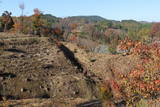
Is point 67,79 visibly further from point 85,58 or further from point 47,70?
point 85,58

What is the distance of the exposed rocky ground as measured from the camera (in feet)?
82.6

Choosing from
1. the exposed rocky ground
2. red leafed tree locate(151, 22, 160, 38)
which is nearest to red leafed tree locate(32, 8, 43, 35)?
the exposed rocky ground

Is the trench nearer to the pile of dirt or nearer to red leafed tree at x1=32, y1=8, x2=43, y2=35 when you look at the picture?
the pile of dirt

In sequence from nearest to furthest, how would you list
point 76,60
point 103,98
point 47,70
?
point 103,98 → point 47,70 → point 76,60

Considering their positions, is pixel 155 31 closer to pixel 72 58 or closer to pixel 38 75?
pixel 72 58

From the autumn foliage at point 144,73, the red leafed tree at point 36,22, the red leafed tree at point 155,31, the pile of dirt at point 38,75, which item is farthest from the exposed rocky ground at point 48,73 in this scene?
the red leafed tree at point 155,31

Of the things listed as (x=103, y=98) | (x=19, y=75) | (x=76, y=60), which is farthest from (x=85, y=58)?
(x=103, y=98)

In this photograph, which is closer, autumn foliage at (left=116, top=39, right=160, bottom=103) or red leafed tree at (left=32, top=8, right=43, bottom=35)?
autumn foliage at (left=116, top=39, right=160, bottom=103)

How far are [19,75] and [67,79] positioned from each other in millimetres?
4806

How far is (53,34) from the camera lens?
70.6 m

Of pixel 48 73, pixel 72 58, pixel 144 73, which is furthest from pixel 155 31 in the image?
pixel 144 73

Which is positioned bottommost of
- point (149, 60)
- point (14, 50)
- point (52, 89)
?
point (52, 89)

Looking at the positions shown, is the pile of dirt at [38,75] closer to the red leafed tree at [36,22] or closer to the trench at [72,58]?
the trench at [72,58]

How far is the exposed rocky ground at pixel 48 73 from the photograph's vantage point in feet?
82.6
